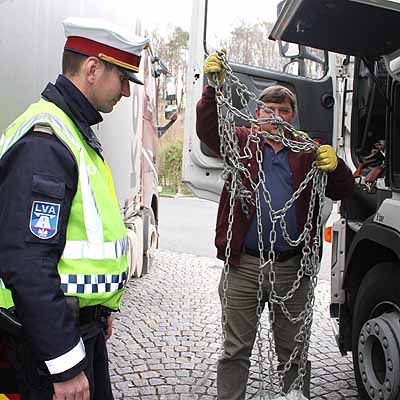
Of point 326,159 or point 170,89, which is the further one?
point 170,89

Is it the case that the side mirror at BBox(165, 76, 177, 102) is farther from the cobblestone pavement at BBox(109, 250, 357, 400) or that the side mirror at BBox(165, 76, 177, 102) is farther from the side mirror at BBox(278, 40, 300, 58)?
the side mirror at BBox(278, 40, 300, 58)

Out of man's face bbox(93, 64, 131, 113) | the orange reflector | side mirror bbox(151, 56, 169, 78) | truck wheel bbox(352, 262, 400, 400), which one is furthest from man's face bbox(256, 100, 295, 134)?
side mirror bbox(151, 56, 169, 78)

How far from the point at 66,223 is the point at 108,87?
1.70ft

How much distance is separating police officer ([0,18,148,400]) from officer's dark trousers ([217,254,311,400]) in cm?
107

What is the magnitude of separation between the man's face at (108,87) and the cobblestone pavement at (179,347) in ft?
7.97

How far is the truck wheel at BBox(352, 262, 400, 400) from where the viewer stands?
2943 mm

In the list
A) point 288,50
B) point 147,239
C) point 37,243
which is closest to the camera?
point 37,243

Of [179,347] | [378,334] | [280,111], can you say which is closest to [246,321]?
[378,334]

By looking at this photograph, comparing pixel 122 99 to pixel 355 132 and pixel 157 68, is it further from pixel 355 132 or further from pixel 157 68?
pixel 157 68

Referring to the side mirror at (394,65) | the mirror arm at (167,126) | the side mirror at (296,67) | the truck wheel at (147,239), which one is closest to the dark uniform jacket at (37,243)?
the side mirror at (394,65)

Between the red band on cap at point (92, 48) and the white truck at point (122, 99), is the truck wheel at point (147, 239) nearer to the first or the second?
the white truck at point (122, 99)

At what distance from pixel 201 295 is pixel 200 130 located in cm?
406

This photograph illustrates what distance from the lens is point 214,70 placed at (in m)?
2.62

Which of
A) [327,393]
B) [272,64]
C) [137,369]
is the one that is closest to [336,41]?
[272,64]
